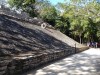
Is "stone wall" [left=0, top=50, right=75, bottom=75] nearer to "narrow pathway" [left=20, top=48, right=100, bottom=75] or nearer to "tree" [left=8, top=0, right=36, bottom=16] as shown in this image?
"narrow pathway" [left=20, top=48, right=100, bottom=75]

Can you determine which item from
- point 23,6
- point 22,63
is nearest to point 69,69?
point 22,63

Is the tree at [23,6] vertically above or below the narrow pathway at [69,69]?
above

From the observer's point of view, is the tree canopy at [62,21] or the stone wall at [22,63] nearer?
the stone wall at [22,63]

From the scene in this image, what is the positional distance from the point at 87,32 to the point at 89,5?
2988 cm

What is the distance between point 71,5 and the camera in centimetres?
1490

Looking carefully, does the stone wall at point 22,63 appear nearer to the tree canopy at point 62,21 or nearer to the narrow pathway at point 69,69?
the narrow pathway at point 69,69

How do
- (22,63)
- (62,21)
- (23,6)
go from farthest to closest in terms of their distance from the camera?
(23,6) → (62,21) → (22,63)

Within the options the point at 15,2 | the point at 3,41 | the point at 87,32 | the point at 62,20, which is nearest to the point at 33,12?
the point at 15,2

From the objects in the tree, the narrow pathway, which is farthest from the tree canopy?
the narrow pathway

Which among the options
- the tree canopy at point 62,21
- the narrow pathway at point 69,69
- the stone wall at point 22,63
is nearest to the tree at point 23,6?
the tree canopy at point 62,21

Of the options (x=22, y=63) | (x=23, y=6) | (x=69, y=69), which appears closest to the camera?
(x=22, y=63)

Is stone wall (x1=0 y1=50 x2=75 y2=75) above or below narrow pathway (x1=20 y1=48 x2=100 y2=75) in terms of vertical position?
above

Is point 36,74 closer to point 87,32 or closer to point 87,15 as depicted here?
point 87,15

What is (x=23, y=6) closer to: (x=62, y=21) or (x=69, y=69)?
(x=62, y=21)
